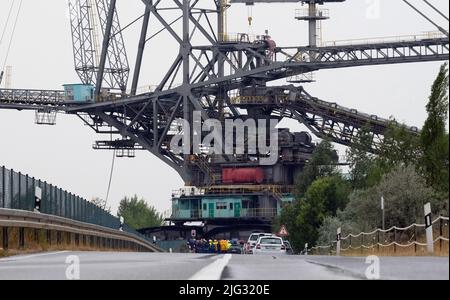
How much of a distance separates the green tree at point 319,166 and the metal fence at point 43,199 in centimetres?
6459

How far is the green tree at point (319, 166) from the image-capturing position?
136 meters

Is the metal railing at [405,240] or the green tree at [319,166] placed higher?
the green tree at [319,166]

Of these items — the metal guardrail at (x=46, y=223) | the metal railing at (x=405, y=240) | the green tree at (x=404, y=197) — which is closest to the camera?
the metal railing at (x=405, y=240)

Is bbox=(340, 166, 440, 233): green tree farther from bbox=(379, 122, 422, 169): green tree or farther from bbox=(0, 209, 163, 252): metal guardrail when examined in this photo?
bbox=(379, 122, 422, 169): green tree

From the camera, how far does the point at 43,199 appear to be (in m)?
48.4

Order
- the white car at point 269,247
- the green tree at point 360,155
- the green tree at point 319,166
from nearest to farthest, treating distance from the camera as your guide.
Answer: the white car at point 269,247
the green tree at point 360,155
the green tree at point 319,166

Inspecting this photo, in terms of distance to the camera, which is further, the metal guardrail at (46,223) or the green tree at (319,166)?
the green tree at (319,166)

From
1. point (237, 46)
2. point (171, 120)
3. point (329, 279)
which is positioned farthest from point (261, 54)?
point (329, 279)

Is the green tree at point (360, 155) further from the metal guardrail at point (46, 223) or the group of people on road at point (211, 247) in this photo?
the metal guardrail at point (46, 223)

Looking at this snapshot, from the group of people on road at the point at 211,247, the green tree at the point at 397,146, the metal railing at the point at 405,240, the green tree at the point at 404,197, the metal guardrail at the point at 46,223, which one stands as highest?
the green tree at the point at 397,146

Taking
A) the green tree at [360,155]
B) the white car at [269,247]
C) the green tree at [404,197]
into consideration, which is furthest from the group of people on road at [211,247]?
the green tree at [404,197]

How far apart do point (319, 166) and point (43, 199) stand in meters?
89.9

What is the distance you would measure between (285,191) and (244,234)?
6650 mm

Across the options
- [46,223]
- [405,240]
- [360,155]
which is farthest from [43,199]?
[360,155]
